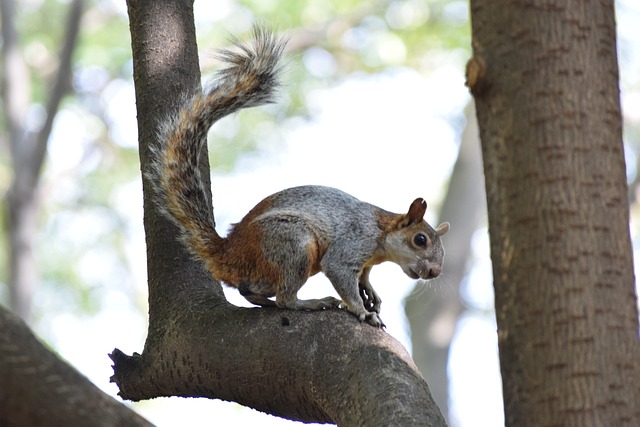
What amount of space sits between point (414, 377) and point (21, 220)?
230 inches

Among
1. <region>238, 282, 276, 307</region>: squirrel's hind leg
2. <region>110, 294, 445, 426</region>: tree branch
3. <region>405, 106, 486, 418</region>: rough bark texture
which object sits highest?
<region>405, 106, 486, 418</region>: rough bark texture

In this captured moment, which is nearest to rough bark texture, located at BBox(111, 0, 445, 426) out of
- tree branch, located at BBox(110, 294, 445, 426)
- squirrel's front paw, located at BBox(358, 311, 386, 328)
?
tree branch, located at BBox(110, 294, 445, 426)

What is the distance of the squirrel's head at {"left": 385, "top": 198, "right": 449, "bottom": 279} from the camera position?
373 centimetres

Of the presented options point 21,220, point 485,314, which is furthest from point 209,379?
point 485,314

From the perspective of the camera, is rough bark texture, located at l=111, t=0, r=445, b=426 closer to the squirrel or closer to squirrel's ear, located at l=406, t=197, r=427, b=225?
the squirrel

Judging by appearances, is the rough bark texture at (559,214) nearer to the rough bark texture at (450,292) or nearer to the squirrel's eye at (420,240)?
the squirrel's eye at (420,240)

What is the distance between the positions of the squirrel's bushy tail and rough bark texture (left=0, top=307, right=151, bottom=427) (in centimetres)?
169

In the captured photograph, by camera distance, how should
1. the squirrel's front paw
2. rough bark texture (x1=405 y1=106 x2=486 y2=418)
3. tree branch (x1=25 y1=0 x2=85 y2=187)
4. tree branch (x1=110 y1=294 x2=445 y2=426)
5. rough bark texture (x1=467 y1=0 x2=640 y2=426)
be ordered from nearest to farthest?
rough bark texture (x1=467 y1=0 x2=640 y2=426) < tree branch (x1=110 y1=294 x2=445 y2=426) < the squirrel's front paw < tree branch (x1=25 y1=0 x2=85 y2=187) < rough bark texture (x1=405 y1=106 x2=486 y2=418)

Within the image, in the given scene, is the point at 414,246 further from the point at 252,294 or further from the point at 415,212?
the point at 252,294

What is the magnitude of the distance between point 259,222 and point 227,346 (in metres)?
0.86

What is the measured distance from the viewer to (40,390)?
1464 mm

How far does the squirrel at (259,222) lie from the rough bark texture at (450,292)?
5.04 m

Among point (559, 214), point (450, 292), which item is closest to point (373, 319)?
point (559, 214)

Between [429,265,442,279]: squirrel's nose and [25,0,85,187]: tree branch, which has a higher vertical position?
[25,0,85,187]: tree branch
